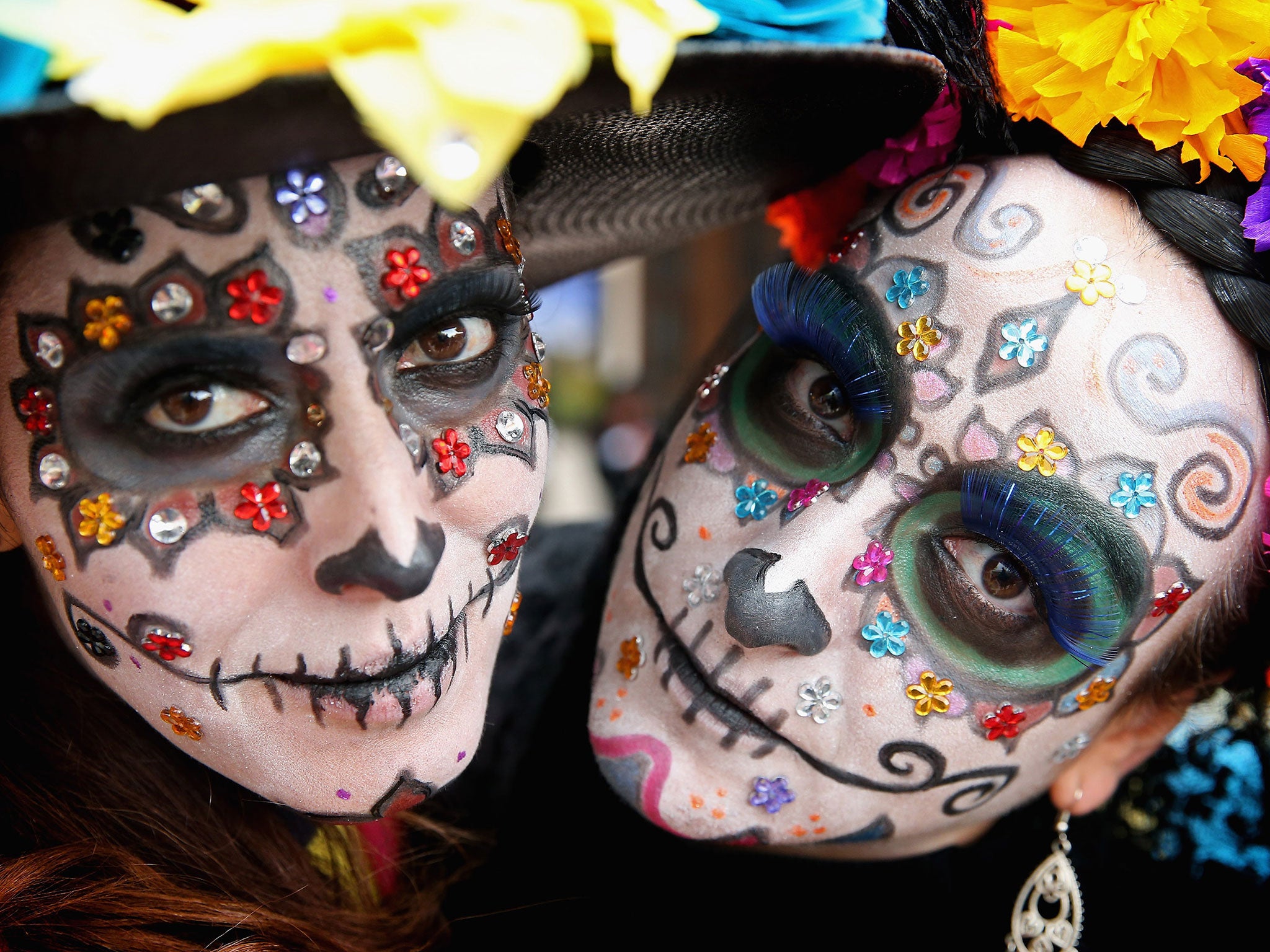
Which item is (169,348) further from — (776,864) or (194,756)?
(776,864)

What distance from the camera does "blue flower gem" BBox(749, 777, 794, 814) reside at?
137 cm

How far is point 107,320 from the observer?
0.91 meters

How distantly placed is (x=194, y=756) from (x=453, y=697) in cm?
29

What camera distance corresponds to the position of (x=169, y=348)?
0.91 m

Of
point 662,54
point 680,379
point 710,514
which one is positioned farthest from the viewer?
point 680,379

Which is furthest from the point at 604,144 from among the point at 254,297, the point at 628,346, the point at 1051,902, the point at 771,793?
the point at 628,346

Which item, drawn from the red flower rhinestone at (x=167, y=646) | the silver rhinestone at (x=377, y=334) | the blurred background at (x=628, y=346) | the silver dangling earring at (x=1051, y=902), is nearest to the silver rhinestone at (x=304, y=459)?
the silver rhinestone at (x=377, y=334)

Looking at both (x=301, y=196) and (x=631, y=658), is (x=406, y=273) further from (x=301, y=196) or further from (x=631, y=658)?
(x=631, y=658)

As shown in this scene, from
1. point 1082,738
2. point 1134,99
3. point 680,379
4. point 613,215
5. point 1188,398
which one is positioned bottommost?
point 680,379

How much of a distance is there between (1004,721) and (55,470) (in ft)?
3.72

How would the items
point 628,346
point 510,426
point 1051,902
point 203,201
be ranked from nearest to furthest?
point 203,201, point 510,426, point 1051,902, point 628,346

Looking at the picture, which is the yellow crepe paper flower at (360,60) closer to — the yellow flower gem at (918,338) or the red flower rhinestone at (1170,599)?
the yellow flower gem at (918,338)

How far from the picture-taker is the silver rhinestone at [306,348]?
933 millimetres

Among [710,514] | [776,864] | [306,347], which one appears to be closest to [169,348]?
[306,347]
